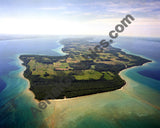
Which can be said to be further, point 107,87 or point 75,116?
point 107,87

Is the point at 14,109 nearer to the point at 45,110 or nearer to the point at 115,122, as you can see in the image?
the point at 45,110

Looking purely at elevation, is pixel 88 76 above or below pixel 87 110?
above

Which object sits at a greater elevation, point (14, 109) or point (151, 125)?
point (14, 109)

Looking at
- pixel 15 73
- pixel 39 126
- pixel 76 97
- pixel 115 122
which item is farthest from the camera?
pixel 15 73

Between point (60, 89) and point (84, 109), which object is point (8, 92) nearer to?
point (60, 89)

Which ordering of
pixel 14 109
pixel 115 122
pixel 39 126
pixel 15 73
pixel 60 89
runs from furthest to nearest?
pixel 15 73
pixel 60 89
pixel 14 109
pixel 115 122
pixel 39 126

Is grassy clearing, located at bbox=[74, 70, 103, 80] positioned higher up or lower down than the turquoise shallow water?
higher up

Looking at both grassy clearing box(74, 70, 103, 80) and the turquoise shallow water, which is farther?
grassy clearing box(74, 70, 103, 80)

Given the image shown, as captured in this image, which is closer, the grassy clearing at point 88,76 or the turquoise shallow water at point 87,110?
the turquoise shallow water at point 87,110

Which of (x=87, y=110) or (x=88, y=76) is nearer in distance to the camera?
(x=87, y=110)

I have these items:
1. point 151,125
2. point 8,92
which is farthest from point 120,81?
point 8,92

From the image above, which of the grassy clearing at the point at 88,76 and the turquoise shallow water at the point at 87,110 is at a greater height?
the grassy clearing at the point at 88,76
